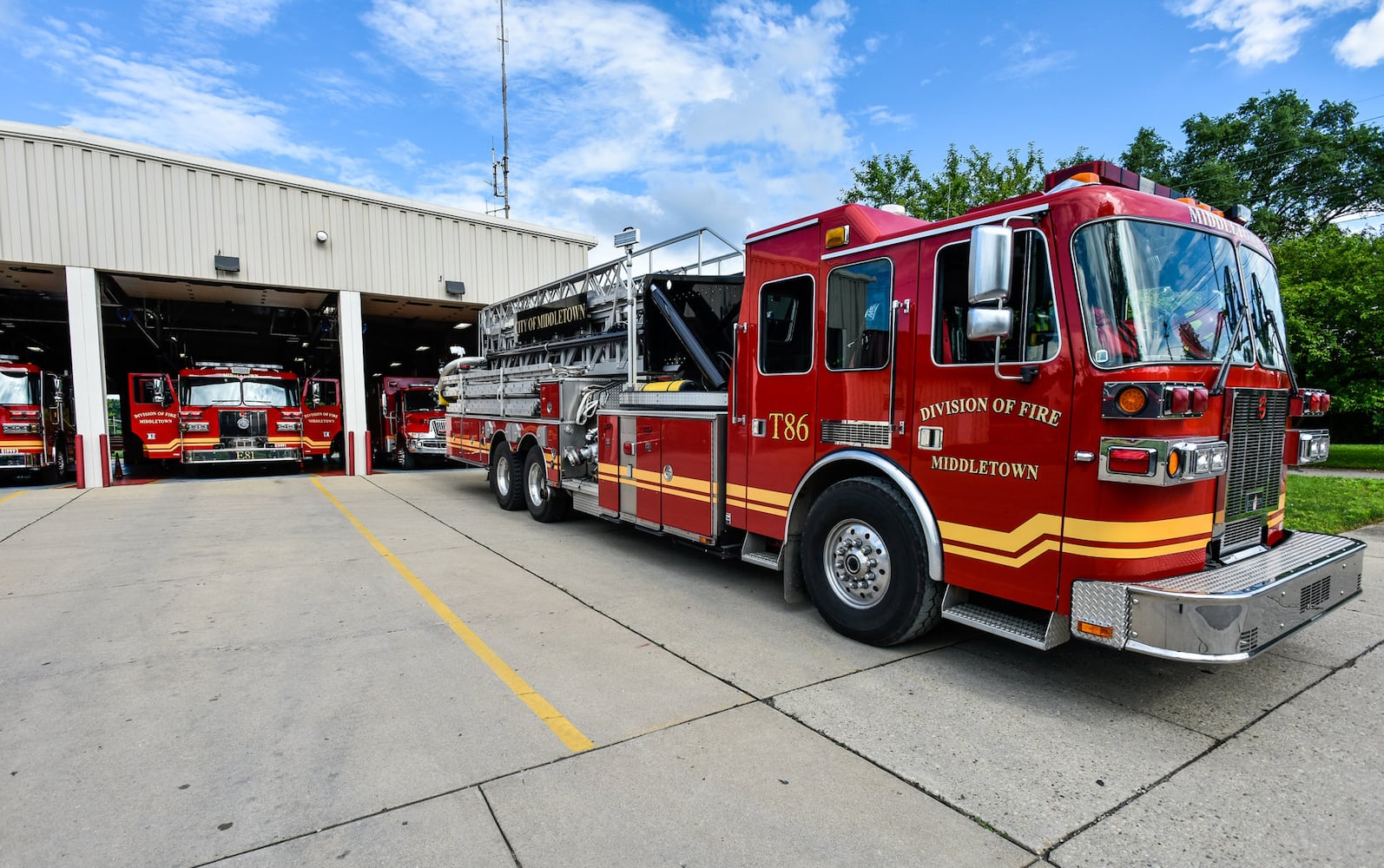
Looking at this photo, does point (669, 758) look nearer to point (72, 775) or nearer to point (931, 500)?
point (931, 500)

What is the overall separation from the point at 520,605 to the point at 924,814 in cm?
343

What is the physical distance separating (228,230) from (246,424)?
13.7 ft

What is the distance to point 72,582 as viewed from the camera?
5980 millimetres

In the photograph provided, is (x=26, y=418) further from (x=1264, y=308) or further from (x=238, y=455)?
(x=1264, y=308)

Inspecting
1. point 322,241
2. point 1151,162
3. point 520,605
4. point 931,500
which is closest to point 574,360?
point 520,605

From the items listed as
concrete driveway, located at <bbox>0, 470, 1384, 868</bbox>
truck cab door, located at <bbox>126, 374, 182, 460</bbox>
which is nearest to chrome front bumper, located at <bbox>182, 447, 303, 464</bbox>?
truck cab door, located at <bbox>126, 374, 182, 460</bbox>

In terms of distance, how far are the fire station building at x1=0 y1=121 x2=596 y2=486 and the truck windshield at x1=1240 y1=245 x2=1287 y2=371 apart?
16010mm

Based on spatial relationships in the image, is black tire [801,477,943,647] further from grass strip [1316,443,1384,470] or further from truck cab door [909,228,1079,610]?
grass strip [1316,443,1384,470]

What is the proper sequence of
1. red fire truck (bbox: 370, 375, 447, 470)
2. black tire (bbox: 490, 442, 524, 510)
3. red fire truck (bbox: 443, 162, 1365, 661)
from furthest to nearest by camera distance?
1. red fire truck (bbox: 370, 375, 447, 470)
2. black tire (bbox: 490, 442, 524, 510)
3. red fire truck (bbox: 443, 162, 1365, 661)

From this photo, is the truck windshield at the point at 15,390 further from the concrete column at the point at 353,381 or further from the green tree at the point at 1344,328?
A: the green tree at the point at 1344,328

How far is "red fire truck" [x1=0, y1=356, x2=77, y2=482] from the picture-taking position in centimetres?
1376

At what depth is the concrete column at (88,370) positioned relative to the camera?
42.9ft

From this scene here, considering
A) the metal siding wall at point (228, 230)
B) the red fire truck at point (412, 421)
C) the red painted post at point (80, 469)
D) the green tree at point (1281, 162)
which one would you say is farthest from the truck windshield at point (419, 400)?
the green tree at point (1281, 162)

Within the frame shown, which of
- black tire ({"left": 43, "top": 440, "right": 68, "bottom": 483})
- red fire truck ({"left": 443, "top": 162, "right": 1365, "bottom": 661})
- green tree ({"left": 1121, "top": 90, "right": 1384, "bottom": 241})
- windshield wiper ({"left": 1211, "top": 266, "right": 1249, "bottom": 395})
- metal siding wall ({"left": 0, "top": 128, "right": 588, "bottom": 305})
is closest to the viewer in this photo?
red fire truck ({"left": 443, "top": 162, "right": 1365, "bottom": 661})
